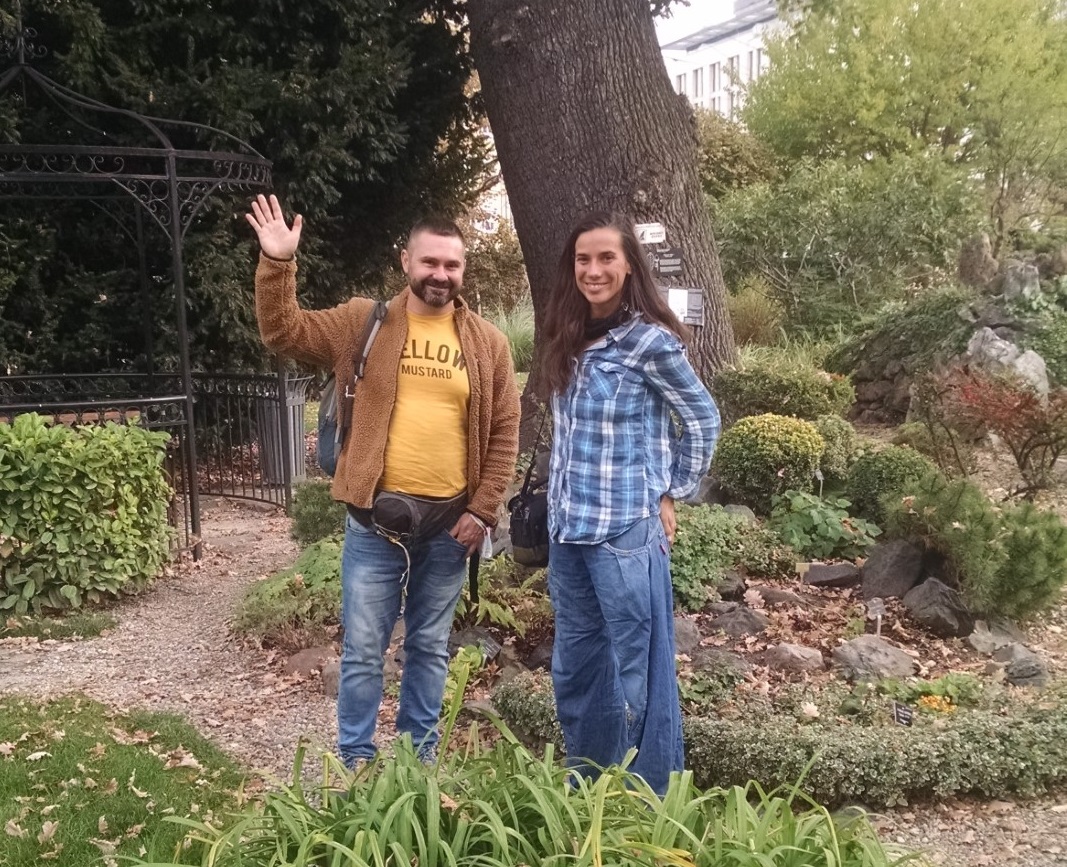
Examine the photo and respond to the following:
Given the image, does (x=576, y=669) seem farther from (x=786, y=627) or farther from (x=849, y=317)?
(x=849, y=317)

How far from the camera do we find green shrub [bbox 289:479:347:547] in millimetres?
6250

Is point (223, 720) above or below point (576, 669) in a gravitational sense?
below

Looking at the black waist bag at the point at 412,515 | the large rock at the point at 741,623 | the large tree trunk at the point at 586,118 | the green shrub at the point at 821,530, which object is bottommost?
the large rock at the point at 741,623

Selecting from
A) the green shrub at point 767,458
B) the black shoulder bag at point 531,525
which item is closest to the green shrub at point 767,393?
the green shrub at point 767,458

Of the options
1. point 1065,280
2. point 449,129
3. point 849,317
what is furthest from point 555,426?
point 849,317

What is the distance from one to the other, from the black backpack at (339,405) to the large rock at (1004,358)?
23.1 ft

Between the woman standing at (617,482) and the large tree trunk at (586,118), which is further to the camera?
the large tree trunk at (586,118)

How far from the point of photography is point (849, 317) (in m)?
13.4

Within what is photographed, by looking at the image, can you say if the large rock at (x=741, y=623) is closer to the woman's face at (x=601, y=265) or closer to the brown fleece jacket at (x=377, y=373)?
→ the brown fleece jacket at (x=377, y=373)

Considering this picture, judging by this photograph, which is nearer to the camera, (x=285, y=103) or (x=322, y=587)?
(x=322, y=587)

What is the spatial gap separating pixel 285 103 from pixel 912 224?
9.32m

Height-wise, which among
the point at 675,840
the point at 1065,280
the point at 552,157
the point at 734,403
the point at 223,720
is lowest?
the point at 223,720

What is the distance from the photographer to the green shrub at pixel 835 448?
21.4 feet

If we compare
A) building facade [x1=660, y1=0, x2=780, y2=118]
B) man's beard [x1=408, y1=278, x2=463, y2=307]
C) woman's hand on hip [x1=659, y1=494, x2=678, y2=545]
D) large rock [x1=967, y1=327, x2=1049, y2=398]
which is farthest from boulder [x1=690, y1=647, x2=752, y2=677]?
building facade [x1=660, y1=0, x2=780, y2=118]
